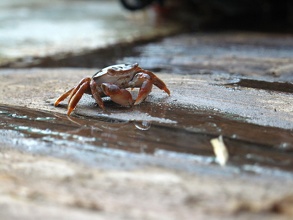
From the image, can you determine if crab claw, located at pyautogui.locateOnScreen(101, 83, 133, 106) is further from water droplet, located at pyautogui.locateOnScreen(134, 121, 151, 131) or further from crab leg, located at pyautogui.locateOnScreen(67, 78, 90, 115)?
water droplet, located at pyautogui.locateOnScreen(134, 121, 151, 131)

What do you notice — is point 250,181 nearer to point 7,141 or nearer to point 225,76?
point 7,141

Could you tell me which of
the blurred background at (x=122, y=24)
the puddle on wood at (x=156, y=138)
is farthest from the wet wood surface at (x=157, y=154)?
the blurred background at (x=122, y=24)

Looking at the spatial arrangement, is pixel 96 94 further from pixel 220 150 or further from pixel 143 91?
pixel 220 150

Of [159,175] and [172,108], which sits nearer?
[159,175]

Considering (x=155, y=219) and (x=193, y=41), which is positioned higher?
(x=193, y=41)

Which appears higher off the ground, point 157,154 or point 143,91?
point 143,91

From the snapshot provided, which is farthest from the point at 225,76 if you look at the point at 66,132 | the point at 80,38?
the point at 80,38

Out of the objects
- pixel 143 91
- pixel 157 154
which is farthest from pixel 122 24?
pixel 157 154
